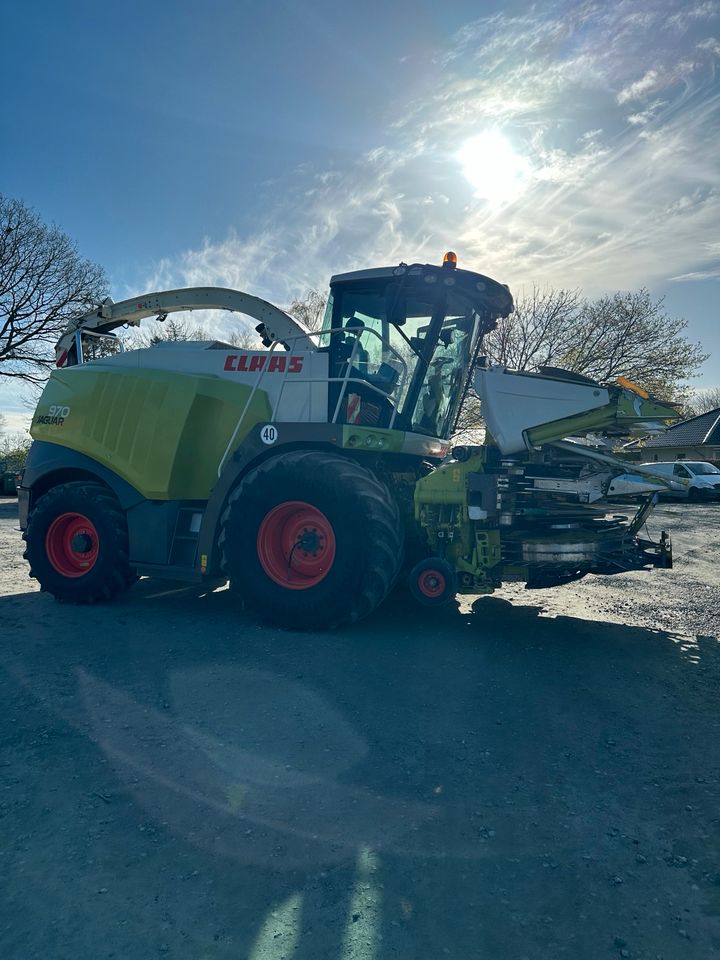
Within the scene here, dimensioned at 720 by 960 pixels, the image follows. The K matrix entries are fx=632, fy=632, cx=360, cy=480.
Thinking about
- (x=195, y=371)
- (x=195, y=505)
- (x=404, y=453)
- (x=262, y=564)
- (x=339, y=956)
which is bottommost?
(x=339, y=956)

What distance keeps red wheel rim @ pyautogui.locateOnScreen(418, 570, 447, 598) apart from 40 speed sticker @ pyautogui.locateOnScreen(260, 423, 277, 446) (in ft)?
5.75

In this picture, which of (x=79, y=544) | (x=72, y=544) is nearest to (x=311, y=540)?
(x=79, y=544)

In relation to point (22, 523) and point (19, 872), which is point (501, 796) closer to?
point (19, 872)

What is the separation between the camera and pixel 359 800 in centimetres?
283

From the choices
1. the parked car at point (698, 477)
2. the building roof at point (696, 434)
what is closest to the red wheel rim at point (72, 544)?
the parked car at point (698, 477)

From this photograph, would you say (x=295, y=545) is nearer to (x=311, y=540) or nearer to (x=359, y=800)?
(x=311, y=540)

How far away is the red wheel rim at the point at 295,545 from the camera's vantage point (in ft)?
17.8

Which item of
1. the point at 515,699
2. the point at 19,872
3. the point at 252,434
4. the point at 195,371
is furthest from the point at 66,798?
the point at 195,371

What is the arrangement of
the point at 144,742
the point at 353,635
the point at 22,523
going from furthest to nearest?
the point at 22,523 → the point at 353,635 → the point at 144,742

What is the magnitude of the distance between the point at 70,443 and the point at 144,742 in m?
4.25

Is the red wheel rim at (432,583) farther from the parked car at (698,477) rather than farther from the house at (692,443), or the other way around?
the house at (692,443)

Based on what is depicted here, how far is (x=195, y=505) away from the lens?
20.9 feet

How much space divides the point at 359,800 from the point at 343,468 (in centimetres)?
284

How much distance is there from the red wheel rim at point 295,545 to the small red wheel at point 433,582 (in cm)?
75
